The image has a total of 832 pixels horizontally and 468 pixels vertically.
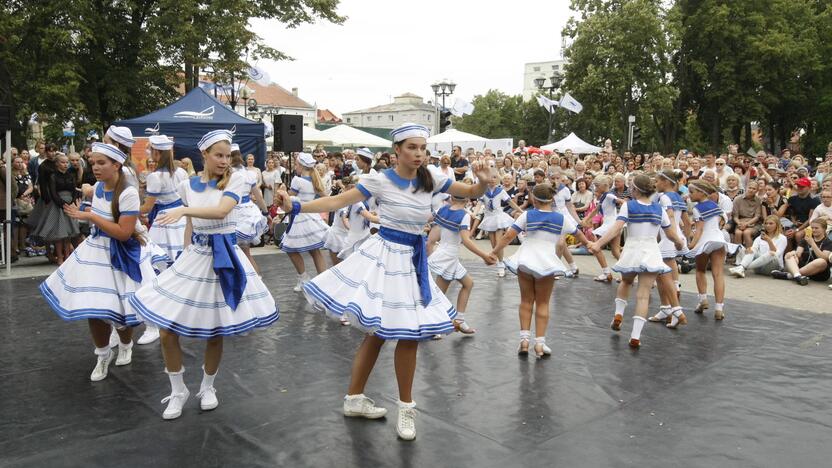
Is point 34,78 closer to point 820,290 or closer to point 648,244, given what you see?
point 648,244

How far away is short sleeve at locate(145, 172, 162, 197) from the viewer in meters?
6.66

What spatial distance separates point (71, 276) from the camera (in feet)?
17.6

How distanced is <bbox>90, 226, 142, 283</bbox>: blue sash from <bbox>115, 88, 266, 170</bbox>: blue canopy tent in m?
12.5

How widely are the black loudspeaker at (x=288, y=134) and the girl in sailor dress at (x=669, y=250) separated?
32.3 feet

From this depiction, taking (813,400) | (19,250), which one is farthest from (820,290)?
(19,250)

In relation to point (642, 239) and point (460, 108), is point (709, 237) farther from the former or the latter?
point (460, 108)

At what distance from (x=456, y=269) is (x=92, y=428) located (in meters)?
3.91

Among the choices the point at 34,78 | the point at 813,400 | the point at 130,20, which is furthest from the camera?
the point at 130,20

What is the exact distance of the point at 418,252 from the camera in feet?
15.0

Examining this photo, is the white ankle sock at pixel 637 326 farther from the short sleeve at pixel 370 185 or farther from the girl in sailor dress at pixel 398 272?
the short sleeve at pixel 370 185

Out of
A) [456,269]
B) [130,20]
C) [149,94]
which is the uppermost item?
[130,20]

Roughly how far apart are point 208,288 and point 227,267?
0.21 meters

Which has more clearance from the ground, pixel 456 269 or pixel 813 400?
pixel 456 269

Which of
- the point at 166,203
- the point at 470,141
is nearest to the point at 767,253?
the point at 166,203
